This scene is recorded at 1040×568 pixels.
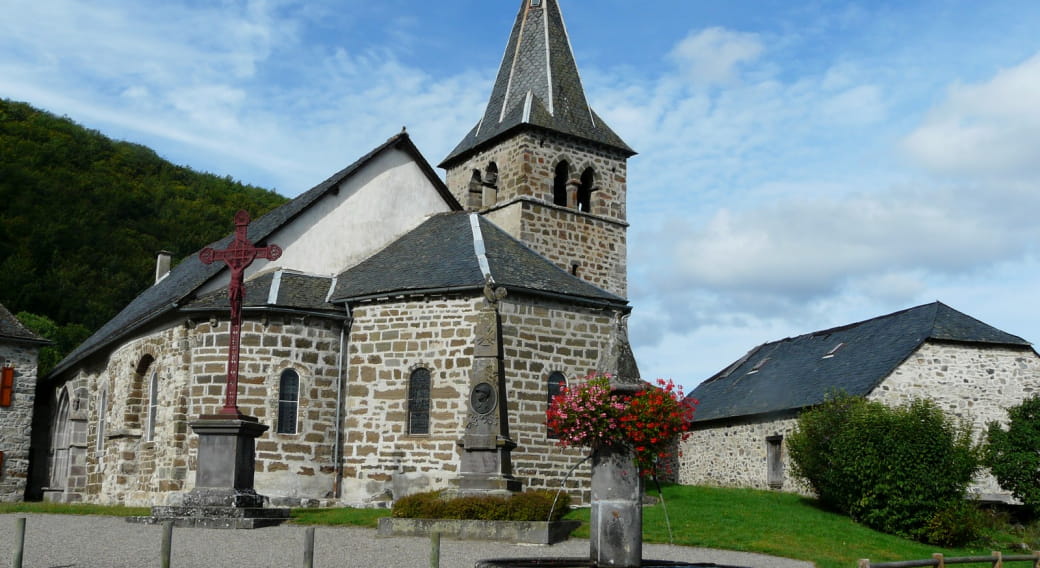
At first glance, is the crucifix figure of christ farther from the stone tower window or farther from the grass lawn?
the stone tower window

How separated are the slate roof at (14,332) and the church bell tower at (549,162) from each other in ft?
46.0

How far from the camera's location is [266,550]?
1328 cm

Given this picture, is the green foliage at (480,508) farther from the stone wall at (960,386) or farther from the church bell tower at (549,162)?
the church bell tower at (549,162)

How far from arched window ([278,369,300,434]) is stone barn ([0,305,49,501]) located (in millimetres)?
12858

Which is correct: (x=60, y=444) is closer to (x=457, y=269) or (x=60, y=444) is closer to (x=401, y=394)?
(x=401, y=394)

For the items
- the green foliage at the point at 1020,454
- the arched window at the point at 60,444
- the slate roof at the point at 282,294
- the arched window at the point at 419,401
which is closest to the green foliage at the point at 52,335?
the arched window at the point at 60,444

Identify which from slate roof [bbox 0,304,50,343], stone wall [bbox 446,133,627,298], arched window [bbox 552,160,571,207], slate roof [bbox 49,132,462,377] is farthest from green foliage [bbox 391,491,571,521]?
slate roof [bbox 0,304,50,343]

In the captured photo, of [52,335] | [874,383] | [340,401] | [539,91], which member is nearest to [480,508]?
[340,401]

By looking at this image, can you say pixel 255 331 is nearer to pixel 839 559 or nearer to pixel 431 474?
pixel 431 474

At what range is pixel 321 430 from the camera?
70.7 ft

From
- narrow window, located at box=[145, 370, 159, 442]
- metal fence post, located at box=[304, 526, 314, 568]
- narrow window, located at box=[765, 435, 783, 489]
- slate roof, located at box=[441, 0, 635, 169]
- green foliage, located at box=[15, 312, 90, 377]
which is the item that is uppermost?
slate roof, located at box=[441, 0, 635, 169]

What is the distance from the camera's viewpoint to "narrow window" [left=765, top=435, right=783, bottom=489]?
2809 cm

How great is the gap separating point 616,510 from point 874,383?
57.0 ft

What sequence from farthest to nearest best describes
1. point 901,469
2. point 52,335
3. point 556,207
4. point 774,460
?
point 52,335
point 556,207
point 774,460
point 901,469
